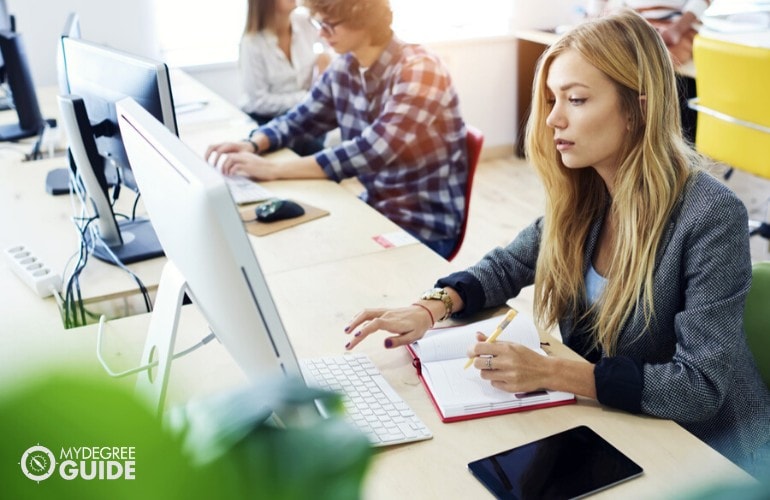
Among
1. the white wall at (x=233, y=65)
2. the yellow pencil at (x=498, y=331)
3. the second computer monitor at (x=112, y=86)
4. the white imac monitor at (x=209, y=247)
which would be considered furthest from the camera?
the white wall at (x=233, y=65)

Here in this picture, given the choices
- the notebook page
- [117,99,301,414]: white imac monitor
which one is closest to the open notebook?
the notebook page

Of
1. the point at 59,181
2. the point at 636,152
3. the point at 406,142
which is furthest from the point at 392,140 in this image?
the point at 636,152

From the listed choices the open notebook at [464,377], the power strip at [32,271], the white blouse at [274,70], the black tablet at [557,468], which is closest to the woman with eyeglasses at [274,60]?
the white blouse at [274,70]

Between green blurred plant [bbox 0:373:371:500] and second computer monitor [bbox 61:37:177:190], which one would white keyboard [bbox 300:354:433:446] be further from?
green blurred plant [bbox 0:373:371:500]

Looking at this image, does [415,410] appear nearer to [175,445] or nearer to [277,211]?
[277,211]

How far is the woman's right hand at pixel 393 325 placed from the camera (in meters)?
1.38

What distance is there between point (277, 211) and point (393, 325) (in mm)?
713

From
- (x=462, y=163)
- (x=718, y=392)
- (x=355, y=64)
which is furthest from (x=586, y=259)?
(x=355, y=64)

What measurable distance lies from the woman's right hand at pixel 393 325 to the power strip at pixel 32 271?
65cm

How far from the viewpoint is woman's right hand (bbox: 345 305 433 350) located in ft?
4.52

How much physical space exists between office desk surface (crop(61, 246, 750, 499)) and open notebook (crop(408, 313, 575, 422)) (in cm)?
1

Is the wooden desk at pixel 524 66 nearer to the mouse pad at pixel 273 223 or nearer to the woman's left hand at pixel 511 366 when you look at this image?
the mouse pad at pixel 273 223

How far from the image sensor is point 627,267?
4.41ft

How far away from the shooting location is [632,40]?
4.27ft
